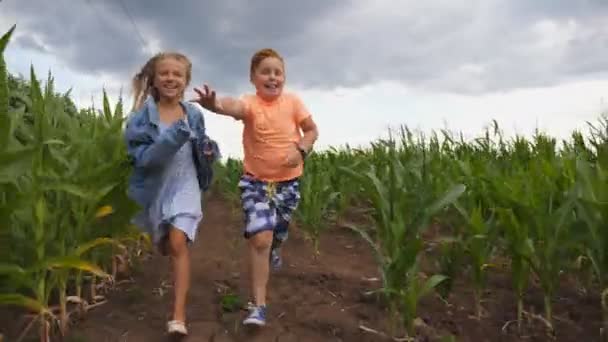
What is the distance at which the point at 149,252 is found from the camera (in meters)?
5.00

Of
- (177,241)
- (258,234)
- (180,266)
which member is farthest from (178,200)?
(258,234)

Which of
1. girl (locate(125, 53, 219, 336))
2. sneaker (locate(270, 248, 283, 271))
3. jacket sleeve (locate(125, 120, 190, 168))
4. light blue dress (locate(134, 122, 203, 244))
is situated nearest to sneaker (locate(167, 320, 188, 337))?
girl (locate(125, 53, 219, 336))

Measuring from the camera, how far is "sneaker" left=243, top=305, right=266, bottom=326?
3352 mm

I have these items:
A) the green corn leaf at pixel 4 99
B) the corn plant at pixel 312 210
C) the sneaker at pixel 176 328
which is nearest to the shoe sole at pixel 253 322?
the sneaker at pixel 176 328

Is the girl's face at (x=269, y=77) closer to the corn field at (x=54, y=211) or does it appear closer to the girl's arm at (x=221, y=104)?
the girl's arm at (x=221, y=104)

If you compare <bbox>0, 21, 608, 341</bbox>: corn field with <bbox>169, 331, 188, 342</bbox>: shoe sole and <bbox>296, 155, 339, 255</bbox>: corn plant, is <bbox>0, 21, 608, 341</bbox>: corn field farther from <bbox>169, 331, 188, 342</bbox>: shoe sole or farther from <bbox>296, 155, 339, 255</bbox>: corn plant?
<bbox>296, 155, 339, 255</bbox>: corn plant

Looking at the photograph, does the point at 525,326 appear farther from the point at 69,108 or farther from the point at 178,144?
the point at 69,108

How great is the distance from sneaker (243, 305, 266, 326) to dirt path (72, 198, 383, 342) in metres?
0.04

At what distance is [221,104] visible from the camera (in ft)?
11.7

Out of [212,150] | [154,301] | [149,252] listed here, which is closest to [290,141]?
[212,150]

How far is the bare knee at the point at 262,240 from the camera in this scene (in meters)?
3.53

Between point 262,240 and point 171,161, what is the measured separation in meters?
0.55

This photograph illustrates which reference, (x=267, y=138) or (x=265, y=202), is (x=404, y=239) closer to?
(x=265, y=202)

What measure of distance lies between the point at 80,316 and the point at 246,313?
77 centimetres
